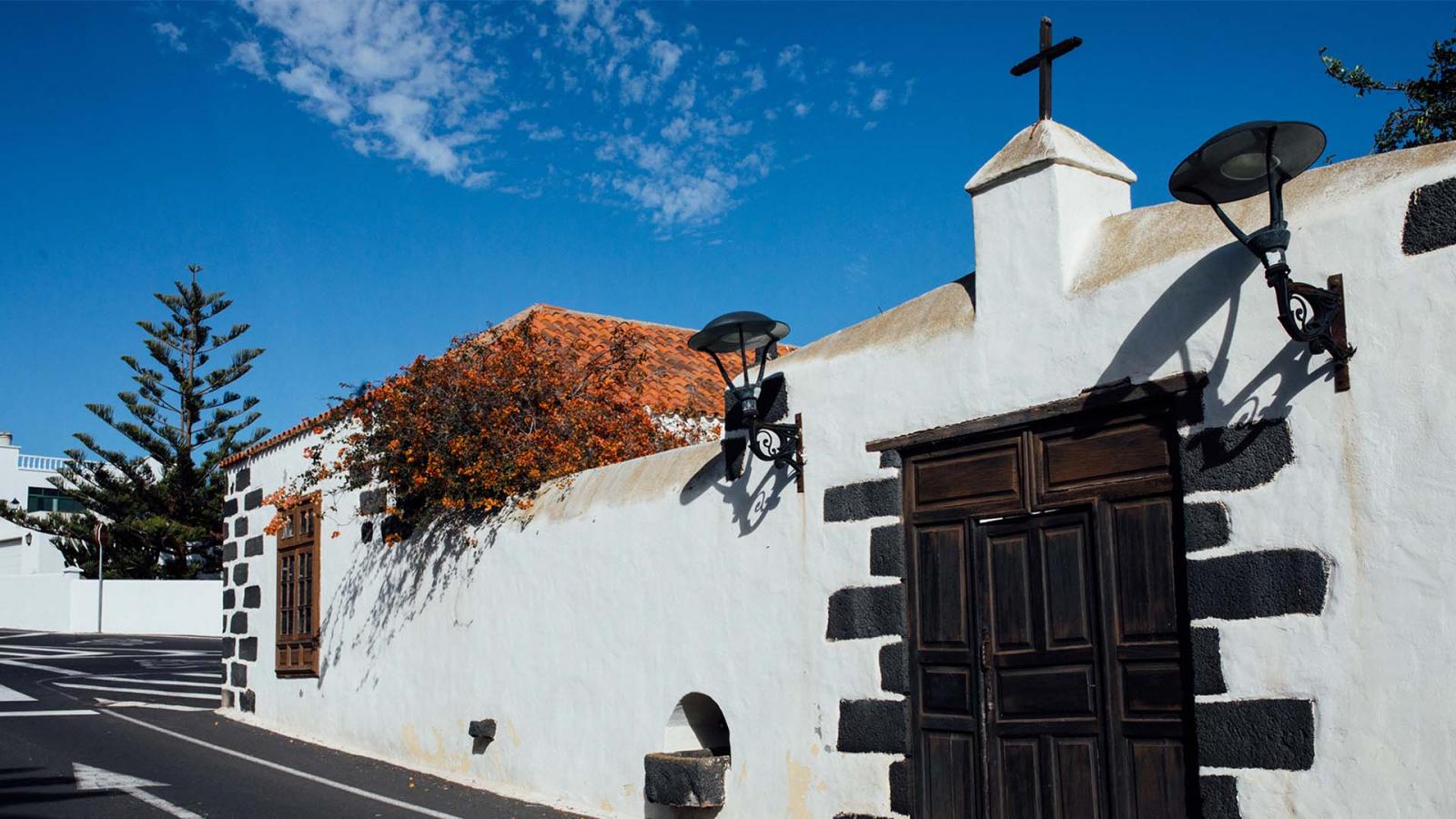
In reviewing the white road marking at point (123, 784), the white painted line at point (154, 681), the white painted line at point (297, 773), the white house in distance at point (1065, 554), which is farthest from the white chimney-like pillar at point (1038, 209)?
the white painted line at point (154, 681)

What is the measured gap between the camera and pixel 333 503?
12.2 m

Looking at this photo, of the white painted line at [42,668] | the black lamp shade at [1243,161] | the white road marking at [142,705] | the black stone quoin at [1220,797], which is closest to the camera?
the black lamp shade at [1243,161]

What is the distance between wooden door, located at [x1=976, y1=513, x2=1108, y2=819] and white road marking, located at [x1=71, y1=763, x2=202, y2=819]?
4991 mm

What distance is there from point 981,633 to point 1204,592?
1161 mm

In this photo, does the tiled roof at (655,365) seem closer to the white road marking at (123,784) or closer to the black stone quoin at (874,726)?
the white road marking at (123,784)

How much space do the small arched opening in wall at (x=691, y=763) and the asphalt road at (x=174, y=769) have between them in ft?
3.39

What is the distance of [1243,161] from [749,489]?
3.47 metres

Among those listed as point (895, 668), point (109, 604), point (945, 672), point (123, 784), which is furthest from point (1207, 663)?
point (109, 604)

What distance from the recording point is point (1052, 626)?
5.50 metres

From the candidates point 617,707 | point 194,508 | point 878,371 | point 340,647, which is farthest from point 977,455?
point 194,508

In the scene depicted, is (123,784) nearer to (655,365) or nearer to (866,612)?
(866,612)

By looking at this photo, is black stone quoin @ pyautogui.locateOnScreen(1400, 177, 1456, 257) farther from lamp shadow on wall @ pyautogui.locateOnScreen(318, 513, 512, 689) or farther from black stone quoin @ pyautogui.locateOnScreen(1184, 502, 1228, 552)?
lamp shadow on wall @ pyautogui.locateOnScreen(318, 513, 512, 689)

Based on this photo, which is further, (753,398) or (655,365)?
(655,365)

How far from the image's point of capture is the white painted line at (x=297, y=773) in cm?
817
